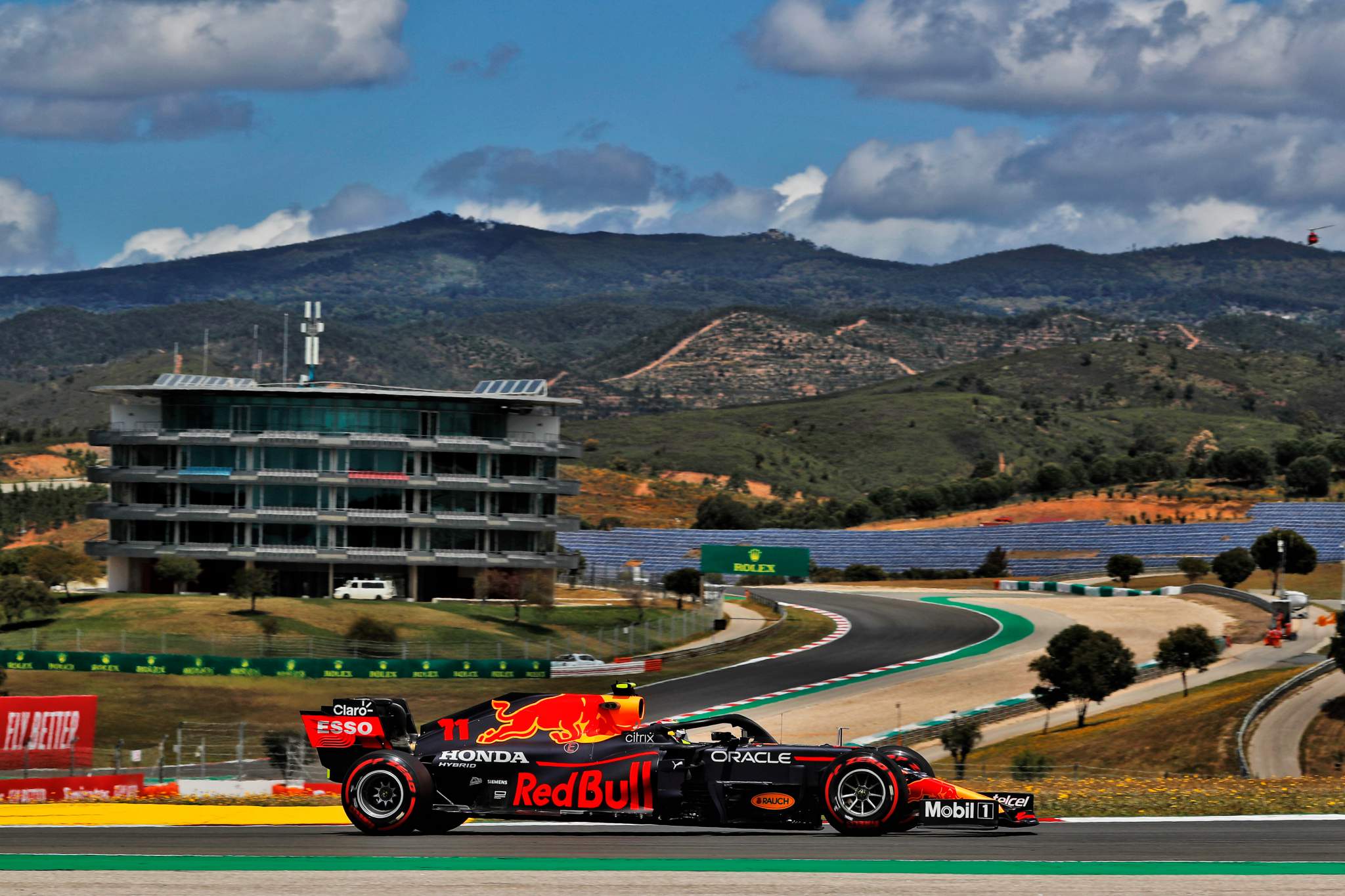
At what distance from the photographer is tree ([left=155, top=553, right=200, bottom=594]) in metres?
88.4

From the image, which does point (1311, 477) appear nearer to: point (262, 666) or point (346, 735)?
point (262, 666)

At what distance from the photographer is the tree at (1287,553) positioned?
105m

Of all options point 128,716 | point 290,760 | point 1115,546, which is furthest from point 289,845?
point 1115,546

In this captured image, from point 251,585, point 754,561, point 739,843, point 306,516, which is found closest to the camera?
point 739,843

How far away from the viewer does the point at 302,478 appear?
302 feet

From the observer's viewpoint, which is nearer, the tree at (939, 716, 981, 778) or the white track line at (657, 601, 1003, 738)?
the tree at (939, 716, 981, 778)

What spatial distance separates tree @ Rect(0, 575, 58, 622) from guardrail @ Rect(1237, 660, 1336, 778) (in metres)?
54.8

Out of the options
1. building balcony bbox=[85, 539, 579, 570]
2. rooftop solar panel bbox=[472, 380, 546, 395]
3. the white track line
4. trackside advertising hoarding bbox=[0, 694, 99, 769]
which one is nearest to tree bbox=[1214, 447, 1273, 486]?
the white track line

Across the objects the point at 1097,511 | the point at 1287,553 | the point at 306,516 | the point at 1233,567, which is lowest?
the point at 1233,567

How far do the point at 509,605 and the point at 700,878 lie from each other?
75.9m

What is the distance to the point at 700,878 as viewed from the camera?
16.8 meters

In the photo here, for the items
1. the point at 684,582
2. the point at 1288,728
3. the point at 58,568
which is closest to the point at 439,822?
the point at 1288,728

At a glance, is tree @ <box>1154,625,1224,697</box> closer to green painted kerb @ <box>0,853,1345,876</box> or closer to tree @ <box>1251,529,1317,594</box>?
tree @ <box>1251,529,1317,594</box>

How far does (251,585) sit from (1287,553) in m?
68.2
